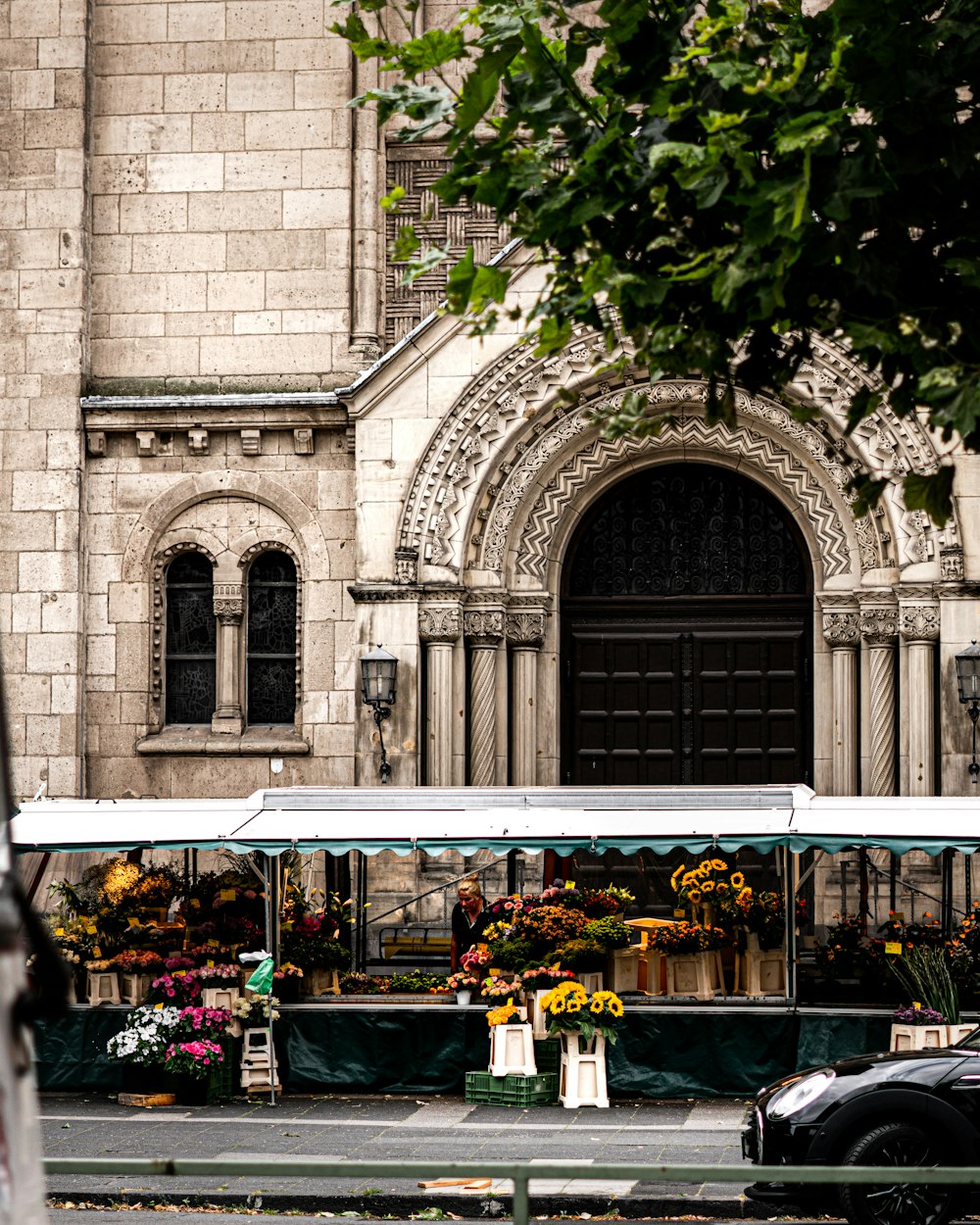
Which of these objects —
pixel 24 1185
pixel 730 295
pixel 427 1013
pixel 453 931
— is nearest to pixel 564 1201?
pixel 427 1013

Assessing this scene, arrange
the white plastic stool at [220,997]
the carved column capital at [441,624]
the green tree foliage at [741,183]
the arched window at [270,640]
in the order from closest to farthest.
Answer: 1. the green tree foliage at [741,183]
2. the white plastic stool at [220,997]
3. the carved column capital at [441,624]
4. the arched window at [270,640]

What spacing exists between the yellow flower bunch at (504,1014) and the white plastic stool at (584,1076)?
506 mm

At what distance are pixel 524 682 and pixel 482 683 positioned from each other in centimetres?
66

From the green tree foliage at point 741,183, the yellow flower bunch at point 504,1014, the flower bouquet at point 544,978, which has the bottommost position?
the yellow flower bunch at point 504,1014

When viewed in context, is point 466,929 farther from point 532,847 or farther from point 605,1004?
point 605,1004

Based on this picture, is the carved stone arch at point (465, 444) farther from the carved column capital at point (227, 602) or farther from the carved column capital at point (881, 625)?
the carved column capital at point (881, 625)

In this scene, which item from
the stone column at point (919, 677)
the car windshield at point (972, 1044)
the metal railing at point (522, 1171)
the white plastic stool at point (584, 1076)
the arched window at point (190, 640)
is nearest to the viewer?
the metal railing at point (522, 1171)

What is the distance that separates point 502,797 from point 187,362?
7734 millimetres

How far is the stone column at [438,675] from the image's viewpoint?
71.4 feet

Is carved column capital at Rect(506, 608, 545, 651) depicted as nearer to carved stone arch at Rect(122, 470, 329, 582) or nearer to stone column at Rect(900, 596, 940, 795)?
carved stone arch at Rect(122, 470, 329, 582)

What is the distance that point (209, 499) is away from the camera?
914 inches

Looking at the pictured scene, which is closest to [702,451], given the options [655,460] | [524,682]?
[655,460]

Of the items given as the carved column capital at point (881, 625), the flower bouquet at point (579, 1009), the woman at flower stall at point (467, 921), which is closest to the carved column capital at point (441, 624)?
Result: the woman at flower stall at point (467, 921)

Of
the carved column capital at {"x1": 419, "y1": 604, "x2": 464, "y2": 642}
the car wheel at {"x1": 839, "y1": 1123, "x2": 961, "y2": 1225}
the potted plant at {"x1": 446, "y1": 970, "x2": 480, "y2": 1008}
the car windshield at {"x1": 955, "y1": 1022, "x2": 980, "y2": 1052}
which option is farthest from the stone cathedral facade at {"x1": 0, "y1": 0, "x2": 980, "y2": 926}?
the car wheel at {"x1": 839, "y1": 1123, "x2": 961, "y2": 1225}
